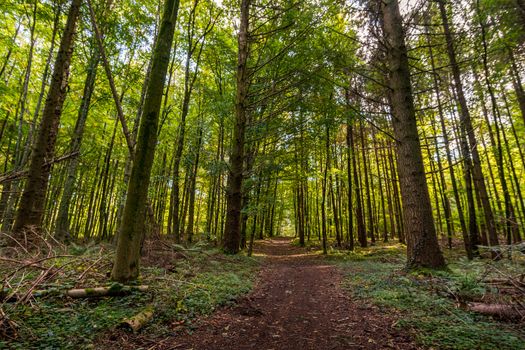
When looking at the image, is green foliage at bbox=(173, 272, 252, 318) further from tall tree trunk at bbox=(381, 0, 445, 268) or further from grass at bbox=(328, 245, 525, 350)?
tall tree trunk at bbox=(381, 0, 445, 268)

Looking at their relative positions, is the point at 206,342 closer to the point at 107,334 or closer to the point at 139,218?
the point at 107,334

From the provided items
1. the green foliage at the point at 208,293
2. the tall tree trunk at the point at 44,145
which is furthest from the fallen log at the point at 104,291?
the tall tree trunk at the point at 44,145

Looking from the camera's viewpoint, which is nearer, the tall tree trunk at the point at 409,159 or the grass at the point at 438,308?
the grass at the point at 438,308

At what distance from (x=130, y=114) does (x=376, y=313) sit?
52.1 ft

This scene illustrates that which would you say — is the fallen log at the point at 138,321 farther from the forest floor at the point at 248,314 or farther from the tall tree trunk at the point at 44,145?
the tall tree trunk at the point at 44,145

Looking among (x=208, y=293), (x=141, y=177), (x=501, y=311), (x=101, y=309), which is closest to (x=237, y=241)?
(x=208, y=293)

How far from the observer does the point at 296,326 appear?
12.4 ft

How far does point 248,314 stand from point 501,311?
12.0 feet

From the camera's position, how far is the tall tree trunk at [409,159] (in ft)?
20.9

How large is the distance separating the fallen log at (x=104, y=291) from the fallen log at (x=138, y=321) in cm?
71

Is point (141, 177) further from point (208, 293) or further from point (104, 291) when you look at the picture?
point (208, 293)

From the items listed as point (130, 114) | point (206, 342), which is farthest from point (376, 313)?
point (130, 114)

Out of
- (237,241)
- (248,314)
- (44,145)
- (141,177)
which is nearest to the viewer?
(248,314)

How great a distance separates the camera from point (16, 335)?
2662 millimetres
